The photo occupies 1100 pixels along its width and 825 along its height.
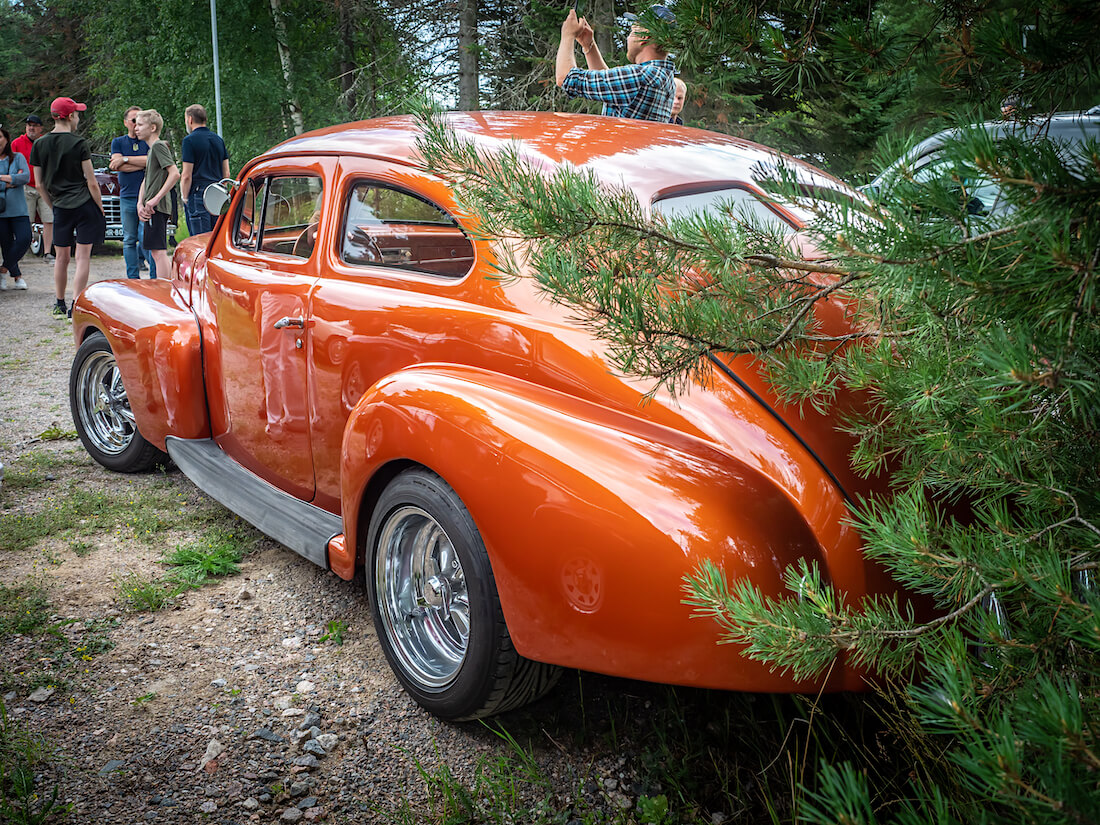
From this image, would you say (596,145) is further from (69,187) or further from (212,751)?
(69,187)

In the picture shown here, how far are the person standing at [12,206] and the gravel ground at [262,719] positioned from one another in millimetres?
8510

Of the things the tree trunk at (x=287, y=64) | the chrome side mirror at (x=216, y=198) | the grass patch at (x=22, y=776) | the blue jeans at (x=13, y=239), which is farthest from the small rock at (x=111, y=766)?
the tree trunk at (x=287, y=64)

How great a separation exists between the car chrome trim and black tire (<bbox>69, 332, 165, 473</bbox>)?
350 cm

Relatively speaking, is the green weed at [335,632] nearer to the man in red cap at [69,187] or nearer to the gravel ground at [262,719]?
the gravel ground at [262,719]

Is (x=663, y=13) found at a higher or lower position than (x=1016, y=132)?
higher

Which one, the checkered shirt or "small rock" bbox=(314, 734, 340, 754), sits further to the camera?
the checkered shirt

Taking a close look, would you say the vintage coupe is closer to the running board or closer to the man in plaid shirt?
the running board

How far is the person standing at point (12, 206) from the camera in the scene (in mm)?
10203

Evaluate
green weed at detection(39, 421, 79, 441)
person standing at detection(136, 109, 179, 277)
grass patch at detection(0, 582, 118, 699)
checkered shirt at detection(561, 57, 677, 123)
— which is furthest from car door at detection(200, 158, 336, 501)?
person standing at detection(136, 109, 179, 277)

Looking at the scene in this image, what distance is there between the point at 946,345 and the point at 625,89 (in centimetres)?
308

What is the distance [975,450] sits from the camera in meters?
1.55

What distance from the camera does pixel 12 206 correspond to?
10195mm

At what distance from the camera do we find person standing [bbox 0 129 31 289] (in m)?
10.2

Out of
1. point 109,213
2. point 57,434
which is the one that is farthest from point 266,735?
point 109,213
